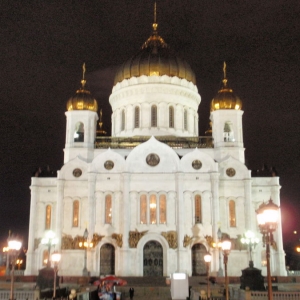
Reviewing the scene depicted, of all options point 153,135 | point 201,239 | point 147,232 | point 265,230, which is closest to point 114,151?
point 153,135

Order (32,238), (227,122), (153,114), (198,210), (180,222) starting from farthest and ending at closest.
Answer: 1. (153,114)
2. (227,122)
3. (32,238)
4. (198,210)
5. (180,222)

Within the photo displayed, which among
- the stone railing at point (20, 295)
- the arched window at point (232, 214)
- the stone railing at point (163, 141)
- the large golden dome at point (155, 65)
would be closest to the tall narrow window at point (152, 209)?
the stone railing at point (163, 141)

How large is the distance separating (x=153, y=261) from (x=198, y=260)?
3.98 meters

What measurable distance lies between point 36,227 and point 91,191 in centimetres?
629

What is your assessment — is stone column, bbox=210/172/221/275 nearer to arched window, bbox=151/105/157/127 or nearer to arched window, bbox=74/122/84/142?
arched window, bbox=151/105/157/127

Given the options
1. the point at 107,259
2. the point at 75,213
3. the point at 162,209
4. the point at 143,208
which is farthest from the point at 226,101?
the point at 107,259

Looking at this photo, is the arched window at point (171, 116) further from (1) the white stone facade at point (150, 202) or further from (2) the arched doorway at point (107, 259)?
(2) the arched doorway at point (107, 259)

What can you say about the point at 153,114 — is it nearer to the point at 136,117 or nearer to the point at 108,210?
the point at 136,117

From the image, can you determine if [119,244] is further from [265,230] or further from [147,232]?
[265,230]

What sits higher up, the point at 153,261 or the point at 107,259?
the point at 107,259

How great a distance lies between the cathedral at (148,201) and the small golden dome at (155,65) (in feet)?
18.4

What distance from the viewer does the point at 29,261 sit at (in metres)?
42.9

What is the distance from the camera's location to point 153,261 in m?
42.3

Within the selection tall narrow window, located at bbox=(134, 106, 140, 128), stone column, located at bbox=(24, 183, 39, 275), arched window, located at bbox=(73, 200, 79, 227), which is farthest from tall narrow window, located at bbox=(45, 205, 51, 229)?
tall narrow window, located at bbox=(134, 106, 140, 128)
